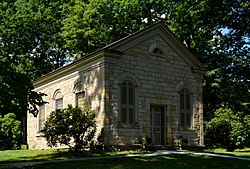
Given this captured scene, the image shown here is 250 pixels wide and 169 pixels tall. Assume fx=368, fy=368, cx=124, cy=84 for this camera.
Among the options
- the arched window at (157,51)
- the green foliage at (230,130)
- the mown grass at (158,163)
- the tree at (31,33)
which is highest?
the tree at (31,33)

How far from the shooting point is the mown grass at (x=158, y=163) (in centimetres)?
1250

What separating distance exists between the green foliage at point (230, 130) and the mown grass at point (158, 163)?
638 cm

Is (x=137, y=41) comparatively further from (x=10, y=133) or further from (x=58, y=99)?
(x=10, y=133)

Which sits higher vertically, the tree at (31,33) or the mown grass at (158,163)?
the tree at (31,33)

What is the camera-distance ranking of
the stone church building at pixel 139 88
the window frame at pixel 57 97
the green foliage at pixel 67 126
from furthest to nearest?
the window frame at pixel 57 97 → the stone church building at pixel 139 88 → the green foliage at pixel 67 126

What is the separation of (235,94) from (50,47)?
60.7 ft

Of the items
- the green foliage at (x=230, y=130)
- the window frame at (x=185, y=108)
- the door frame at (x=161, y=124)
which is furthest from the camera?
the green foliage at (x=230, y=130)

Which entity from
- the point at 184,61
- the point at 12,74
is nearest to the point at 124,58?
the point at 184,61

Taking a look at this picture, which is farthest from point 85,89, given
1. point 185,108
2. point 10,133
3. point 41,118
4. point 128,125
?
point 10,133

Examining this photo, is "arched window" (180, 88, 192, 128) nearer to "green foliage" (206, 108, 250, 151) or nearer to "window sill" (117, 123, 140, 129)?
"green foliage" (206, 108, 250, 151)

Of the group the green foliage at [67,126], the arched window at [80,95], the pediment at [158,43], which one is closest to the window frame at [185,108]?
the pediment at [158,43]

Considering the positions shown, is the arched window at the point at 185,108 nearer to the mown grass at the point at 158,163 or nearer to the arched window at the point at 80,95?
the arched window at the point at 80,95

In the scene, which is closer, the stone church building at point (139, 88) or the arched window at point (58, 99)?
the stone church building at point (139, 88)

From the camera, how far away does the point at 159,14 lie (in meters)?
31.9
